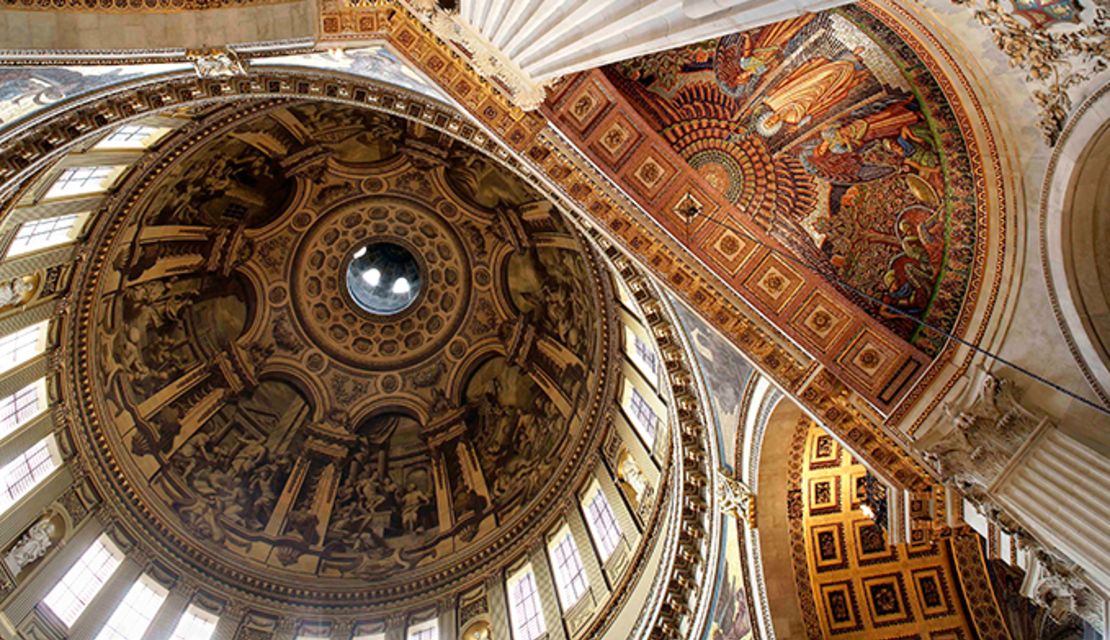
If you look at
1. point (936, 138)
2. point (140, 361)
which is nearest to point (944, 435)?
point (936, 138)

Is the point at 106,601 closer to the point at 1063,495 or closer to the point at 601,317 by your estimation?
the point at 601,317

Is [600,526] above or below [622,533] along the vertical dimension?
above

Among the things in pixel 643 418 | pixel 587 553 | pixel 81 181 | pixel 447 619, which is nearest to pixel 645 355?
pixel 643 418

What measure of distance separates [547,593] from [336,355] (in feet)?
35.0

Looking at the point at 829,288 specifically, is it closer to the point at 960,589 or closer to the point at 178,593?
the point at 960,589

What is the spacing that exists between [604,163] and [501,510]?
12470 mm

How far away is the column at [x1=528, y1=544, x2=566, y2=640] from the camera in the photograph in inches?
596

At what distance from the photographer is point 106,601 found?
14.9m

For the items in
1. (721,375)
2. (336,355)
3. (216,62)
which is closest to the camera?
(216,62)

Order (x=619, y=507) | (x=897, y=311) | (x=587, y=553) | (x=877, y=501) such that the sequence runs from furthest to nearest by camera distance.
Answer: (x=587, y=553)
(x=619, y=507)
(x=877, y=501)
(x=897, y=311)

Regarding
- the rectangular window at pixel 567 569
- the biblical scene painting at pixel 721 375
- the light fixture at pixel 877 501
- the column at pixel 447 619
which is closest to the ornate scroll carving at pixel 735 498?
the biblical scene painting at pixel 721 375

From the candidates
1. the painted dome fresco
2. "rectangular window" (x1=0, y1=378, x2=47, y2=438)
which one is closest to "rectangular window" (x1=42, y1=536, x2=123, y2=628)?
the painted dome fresco

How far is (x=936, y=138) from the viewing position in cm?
807

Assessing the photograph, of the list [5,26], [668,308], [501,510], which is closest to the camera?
[5,26]
